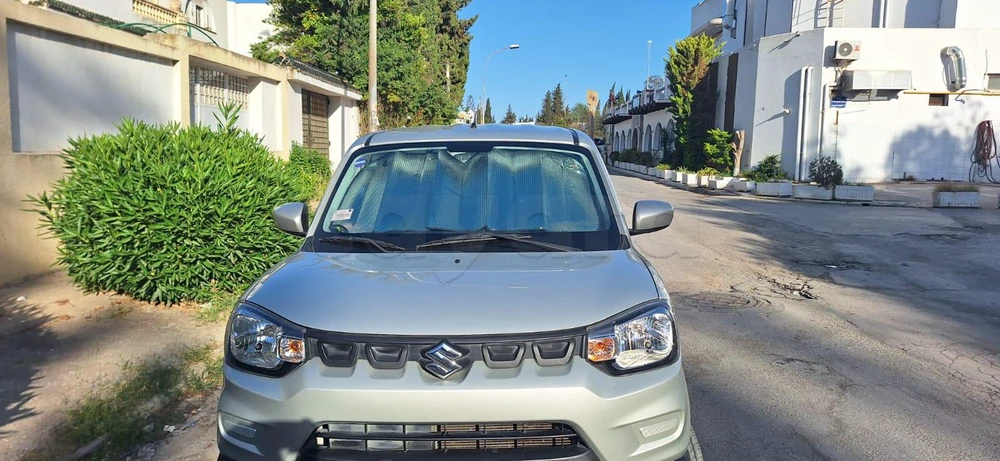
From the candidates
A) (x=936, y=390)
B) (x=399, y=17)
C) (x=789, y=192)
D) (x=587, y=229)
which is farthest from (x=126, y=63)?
(x=789, y=192)

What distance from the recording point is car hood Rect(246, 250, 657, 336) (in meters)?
2.51

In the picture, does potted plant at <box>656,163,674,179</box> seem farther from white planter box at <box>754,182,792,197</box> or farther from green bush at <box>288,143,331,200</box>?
green bush at <box>288,143,331,200</box>

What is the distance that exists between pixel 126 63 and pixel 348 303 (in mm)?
8209

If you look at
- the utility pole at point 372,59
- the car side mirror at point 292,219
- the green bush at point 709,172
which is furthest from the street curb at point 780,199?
the car side mirror at point 292,219

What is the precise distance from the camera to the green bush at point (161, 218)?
610 centimetres

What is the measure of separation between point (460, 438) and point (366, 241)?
1.27 meters

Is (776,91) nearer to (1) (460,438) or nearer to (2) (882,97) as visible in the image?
(2) (882,97)

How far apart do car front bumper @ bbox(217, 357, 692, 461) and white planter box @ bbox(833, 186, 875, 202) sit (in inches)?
786

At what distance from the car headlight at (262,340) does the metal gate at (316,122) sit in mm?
18051

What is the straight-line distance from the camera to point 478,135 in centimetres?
407

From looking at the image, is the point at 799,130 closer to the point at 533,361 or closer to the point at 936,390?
the point at 936,390

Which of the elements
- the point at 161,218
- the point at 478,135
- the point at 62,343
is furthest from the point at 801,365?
the point at 62,343

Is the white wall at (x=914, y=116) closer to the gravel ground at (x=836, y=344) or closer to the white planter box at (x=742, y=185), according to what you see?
the white planter box at (x=742, y=185)

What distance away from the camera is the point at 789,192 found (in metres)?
22.2
